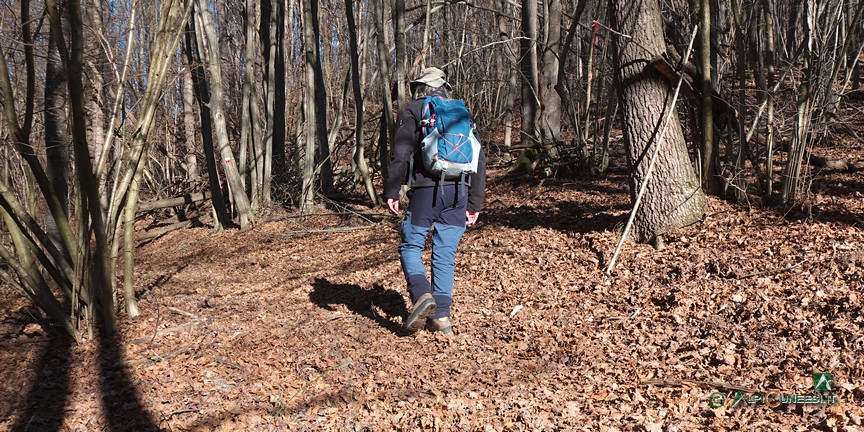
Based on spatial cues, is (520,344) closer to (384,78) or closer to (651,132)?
(651,132)

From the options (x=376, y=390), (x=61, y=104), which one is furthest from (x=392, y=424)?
(x=61, y=104)

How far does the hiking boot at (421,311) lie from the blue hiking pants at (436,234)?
0.06 meters

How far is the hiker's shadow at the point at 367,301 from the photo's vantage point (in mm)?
4980

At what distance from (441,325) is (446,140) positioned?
132 cm

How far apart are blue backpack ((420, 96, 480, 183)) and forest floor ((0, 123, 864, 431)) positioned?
123 centimetres

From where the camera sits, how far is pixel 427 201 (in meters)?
4.30

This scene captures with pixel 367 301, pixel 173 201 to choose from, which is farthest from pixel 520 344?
pixel 173 201

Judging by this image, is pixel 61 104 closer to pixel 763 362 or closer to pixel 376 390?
pixel 376 390

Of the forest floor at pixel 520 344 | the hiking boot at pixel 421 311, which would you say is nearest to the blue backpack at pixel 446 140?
the hiking boot at pixel 421 311

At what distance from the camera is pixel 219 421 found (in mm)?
3342

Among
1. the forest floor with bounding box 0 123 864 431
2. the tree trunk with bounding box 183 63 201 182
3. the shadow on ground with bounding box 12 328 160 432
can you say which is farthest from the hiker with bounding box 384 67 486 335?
the tree trunk with bounding box 183 63 201 182

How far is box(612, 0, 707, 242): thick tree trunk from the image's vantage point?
562cm

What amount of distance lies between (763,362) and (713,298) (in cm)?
91

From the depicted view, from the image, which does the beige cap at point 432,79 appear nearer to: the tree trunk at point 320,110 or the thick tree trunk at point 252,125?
the tree trunk at point 320,110
